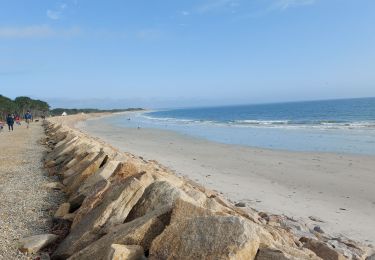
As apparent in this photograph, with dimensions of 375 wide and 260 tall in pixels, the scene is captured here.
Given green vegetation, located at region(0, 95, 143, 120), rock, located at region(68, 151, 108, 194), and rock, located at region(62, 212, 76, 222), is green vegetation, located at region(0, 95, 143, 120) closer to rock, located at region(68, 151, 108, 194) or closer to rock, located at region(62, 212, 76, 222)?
rock, located at region(68, 151, 108, 194)

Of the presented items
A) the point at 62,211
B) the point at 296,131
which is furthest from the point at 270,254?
the point at 296,131

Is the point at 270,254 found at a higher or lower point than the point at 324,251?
higher

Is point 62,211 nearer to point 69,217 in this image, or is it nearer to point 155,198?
point 69,217

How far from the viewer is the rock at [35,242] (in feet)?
17.3

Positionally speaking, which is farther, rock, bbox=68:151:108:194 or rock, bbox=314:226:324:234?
rock, bbox=68:151:108:194

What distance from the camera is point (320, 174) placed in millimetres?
13641

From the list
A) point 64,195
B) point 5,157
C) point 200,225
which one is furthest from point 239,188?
point 5,157

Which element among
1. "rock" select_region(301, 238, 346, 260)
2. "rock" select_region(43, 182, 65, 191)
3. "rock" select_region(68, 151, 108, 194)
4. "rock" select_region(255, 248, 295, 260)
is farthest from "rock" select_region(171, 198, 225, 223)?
"rock" select_region(43, 182, 65, 191)

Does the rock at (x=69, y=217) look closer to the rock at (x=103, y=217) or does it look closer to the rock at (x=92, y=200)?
the rock at (x=92, y=200)

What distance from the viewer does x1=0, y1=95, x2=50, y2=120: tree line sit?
233ft

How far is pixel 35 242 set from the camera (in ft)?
17.7

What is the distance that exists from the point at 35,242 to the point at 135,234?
6.19 feet

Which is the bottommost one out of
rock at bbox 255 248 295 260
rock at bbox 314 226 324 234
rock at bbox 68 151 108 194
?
rock at bbox 314 226 324 234

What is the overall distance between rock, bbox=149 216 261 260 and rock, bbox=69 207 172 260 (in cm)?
40
